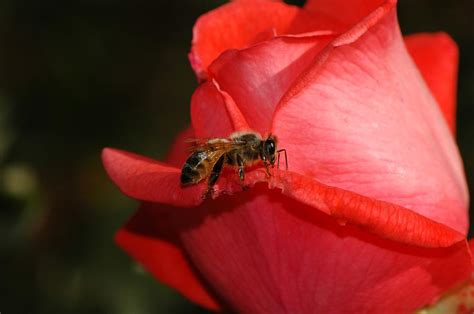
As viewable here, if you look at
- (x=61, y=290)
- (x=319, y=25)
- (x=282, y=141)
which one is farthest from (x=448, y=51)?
(x=61, y=290)

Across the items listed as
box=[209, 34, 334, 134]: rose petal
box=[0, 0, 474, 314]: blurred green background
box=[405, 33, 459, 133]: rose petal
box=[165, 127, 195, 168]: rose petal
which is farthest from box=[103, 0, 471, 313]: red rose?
box=[0, 0, 474, 314]: blurred green background

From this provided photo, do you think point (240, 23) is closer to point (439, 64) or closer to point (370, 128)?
point (370, 128)

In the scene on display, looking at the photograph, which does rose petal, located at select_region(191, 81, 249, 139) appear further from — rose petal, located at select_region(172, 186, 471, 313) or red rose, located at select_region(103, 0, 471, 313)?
rose petal, located at select_region(172, 186, 471, 313)

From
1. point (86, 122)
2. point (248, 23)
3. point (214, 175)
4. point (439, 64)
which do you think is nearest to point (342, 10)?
point (248, 23)

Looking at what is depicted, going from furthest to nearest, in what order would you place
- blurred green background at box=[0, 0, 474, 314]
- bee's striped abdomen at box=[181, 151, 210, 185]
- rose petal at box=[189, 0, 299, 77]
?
blurred green background at box=[0, 0, 474, 314]
rose petal at box=[189, 0, 299, 77]
bee's striped abdomen at box=[181, 151, 210, 185]

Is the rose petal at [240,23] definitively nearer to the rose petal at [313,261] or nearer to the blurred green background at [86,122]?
the rose petal at [313,261]

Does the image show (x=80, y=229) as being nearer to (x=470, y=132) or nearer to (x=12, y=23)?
(x=12, y=23)
